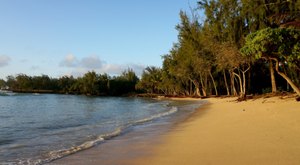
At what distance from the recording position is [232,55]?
31.1m

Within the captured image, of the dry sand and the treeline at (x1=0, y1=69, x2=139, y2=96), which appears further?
the treeline at (x1=0, y1=69, x2=139, y2=96)

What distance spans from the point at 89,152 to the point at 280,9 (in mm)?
22207

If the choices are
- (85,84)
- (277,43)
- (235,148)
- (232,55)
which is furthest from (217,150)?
(85,84)

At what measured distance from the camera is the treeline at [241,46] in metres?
19.0

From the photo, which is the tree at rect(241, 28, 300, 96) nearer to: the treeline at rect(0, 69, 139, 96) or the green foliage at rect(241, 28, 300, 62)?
the green foliage at rect(241, 28, 300, 62)

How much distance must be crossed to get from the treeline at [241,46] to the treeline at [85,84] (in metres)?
29.3

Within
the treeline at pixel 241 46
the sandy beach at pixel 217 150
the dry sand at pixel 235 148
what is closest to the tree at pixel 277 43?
the treeline at pixel 241 46

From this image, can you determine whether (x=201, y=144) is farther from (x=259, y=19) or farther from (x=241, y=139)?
(x=259, y=19)

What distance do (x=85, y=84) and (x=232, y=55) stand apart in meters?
75.0

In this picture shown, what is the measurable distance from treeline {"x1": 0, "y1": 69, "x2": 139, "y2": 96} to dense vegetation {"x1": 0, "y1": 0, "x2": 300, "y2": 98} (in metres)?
0.30

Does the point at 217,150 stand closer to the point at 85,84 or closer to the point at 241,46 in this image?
the point at 241,46

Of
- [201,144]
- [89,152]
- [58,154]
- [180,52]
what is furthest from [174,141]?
[180,52]

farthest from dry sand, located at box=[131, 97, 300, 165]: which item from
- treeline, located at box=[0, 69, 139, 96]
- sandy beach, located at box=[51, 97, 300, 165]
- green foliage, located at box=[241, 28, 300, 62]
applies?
treeline, located at box=[0, 69, 139, 96]

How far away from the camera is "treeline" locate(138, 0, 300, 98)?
19.0 m
